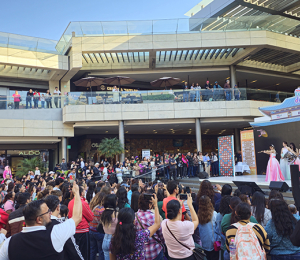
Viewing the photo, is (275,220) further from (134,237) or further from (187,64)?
(187,64)

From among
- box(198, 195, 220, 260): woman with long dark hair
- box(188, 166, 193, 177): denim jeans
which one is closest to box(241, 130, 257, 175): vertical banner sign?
box(188, 166, 193, 177): denim jeans

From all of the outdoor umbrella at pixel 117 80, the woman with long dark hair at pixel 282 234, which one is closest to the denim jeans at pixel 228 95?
the outdoor umbrella at pixel 117 80

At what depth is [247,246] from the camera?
120 inches

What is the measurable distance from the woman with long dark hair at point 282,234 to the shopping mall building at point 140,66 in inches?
634

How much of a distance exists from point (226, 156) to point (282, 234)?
1225 cm

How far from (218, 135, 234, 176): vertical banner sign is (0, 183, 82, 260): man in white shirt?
1336 centimetres

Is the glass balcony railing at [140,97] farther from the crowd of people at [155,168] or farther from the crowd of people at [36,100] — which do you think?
the crowd of people at [155,168]

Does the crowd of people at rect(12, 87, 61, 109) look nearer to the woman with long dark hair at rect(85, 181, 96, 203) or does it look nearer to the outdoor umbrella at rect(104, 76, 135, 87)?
the outdoor umbrella at rect(104, 76, 135, 87)

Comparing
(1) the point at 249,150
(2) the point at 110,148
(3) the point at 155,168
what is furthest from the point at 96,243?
(2) the point at 110,148

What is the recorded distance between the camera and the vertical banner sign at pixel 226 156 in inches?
593

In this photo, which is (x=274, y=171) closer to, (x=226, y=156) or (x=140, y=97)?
(x=226, y=156)

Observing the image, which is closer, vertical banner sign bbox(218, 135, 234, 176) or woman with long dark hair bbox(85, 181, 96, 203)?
woman with long dark hair bbox(85, 181, 96, 203)

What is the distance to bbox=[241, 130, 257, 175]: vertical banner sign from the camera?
53.4ft

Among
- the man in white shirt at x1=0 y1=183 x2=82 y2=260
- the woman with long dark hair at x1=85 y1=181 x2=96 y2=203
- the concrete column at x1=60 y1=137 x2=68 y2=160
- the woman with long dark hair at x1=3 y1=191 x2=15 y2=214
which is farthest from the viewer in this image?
the concrete column at x1=60 y1=137 x2=68 y2=160
